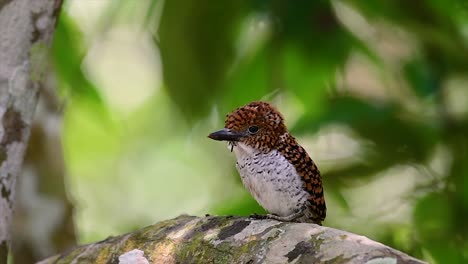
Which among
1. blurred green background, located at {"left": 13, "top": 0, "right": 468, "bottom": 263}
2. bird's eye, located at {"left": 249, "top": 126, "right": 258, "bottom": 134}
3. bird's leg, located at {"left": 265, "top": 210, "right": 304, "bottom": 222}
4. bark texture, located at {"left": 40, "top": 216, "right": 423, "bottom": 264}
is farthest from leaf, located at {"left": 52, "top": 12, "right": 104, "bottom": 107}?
bird's leg, located at {"left": 265, "top": 210, "right": 304, "bottom": 222}

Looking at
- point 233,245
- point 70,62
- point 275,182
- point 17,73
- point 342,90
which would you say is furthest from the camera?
point 70,62

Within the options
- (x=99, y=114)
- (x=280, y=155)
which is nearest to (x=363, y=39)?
(x=99, y=114)

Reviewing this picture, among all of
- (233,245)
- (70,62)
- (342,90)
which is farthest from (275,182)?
(70,62)

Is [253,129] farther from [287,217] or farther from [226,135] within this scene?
[287,217]

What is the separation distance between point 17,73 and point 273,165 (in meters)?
0.76

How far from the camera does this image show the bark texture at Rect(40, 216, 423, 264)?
1777 mm

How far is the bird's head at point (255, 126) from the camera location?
2.33 meters

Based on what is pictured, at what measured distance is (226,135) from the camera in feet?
7.59

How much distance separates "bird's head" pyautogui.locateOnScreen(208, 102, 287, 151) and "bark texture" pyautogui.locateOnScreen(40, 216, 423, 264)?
24cm

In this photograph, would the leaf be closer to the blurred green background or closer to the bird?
the blurred green background

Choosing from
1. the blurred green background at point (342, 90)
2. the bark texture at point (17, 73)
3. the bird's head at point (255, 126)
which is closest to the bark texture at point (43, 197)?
the blurred green background at point (342, 90)

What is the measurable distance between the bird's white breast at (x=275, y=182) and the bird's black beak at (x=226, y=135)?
1.9 inches

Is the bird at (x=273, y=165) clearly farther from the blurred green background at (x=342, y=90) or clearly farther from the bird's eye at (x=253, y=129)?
the blurred green background at (x=342, y=90)

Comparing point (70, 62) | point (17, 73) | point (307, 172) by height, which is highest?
point (70, 62)
